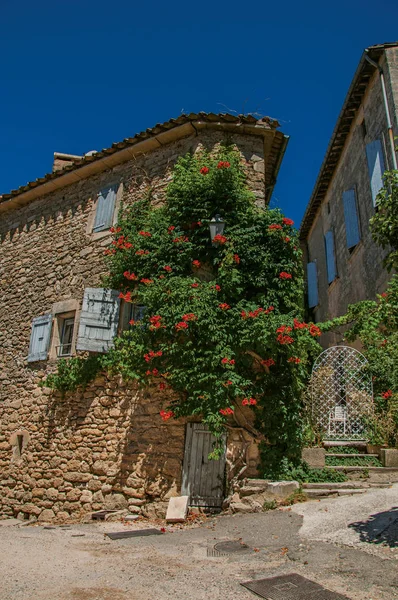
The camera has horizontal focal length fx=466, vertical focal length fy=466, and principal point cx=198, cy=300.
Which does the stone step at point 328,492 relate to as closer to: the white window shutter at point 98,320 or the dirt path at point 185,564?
the dirt path at point 185,564

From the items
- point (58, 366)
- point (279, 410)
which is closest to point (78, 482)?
point (58, 366)

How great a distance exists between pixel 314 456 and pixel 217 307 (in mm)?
2611

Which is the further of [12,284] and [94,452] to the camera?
[12,284]

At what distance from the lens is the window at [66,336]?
30.5ft

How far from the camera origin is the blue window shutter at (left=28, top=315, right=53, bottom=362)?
940 cm

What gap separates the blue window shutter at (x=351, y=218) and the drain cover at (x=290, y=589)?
379 inches

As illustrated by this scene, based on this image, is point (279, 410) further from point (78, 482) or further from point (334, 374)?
point (78, 482)

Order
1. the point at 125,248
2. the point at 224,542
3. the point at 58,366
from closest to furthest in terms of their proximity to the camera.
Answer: the point at 224,542
the point at 125,248
the point at 58,366

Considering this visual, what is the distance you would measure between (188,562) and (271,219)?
518cm

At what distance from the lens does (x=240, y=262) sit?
7480 millimetres

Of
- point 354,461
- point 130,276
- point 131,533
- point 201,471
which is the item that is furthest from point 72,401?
point 354,461

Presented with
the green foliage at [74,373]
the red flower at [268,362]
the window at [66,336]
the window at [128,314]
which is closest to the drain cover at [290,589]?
the red flower at [268,362]

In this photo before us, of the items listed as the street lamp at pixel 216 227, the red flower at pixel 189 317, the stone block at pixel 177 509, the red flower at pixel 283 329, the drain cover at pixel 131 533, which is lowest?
the drain cover at pixel 131 533

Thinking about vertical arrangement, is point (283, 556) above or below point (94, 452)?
below
